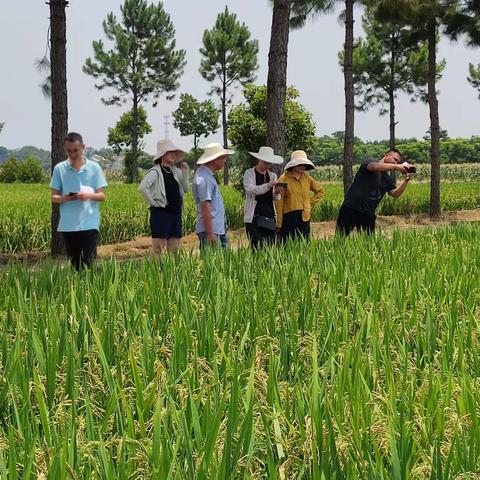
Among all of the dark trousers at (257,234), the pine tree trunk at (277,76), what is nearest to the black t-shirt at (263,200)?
the dark trousers at (257,234)

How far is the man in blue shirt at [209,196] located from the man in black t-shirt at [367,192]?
1.47m

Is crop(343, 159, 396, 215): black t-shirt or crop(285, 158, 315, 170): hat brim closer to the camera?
crop(285, 158, 315, 170): hat brim

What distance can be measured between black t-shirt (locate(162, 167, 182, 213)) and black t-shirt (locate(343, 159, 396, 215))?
1.96 m

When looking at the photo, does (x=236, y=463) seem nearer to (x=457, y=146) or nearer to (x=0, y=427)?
(x=0, y=427)

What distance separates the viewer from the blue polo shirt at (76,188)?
502cm

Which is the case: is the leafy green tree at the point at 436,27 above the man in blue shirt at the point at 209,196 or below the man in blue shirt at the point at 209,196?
above

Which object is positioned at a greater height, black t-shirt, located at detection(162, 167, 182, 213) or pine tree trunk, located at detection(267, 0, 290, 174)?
pine tree trunk, located at detection(267, 0, 290, 174)

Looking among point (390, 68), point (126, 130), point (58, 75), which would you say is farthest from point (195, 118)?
point (58, 75)

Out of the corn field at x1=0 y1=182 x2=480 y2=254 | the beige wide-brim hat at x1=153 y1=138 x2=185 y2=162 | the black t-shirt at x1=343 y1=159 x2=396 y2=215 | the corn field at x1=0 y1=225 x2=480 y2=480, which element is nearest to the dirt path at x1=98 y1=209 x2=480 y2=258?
the corn field at x1=0 y1=182 x2=480 y2=254

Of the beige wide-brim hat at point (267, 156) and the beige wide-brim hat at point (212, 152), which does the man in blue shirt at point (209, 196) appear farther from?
the beige wide-brim hat at point (267, 156)

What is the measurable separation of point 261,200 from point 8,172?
124ft

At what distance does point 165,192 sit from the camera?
559 centimetres

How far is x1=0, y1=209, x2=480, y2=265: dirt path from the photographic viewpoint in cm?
1005

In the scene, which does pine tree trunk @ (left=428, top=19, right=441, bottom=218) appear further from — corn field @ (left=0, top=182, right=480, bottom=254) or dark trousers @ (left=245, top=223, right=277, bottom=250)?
dark trousers @ (left=245, top=223, right=277, bottom=250)
